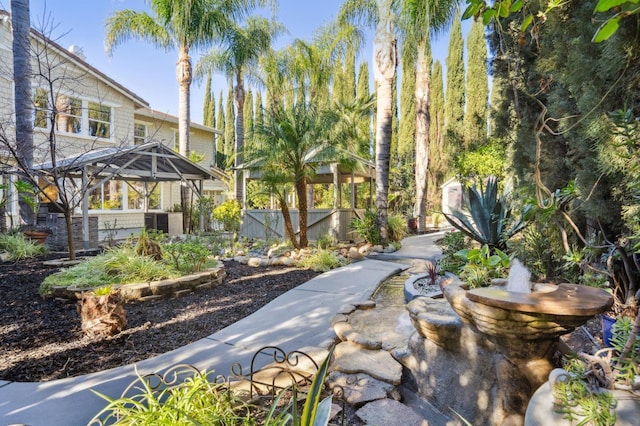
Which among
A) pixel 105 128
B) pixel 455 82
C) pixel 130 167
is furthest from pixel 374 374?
pixel 455 82

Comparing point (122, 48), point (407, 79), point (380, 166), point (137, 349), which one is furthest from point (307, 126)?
point (407, 79)

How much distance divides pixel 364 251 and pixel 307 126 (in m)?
3.51

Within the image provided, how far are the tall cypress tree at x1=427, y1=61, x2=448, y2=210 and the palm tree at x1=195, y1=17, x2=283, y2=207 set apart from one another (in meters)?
12.6

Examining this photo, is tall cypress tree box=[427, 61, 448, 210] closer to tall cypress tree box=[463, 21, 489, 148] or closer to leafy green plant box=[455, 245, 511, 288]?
tall cypress tree box=[463, 21, 489, 148]

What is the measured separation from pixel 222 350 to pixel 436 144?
75.8 ft

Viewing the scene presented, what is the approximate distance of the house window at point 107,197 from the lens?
1434 cm

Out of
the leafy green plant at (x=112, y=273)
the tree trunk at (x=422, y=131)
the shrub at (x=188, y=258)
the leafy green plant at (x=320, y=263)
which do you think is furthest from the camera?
the tree trunk at (x=422, y=131)

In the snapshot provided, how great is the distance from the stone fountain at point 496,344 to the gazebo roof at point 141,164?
30.1 ft

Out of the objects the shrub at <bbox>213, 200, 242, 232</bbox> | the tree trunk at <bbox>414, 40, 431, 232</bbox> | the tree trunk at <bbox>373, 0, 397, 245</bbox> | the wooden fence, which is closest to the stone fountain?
the tree trunk at <bbox>373, 0, 397, 245</bbox>

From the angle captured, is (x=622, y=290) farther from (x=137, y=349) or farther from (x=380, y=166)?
(x=380, y=166)

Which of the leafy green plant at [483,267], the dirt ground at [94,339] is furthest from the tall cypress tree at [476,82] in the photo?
the dirt ground at [94,339]

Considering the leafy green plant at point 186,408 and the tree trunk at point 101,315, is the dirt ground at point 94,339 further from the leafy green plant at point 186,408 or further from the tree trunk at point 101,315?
the leafy green plant at point 186,408

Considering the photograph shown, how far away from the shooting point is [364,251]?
9.51m

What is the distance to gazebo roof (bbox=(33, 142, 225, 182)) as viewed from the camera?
391 inches
